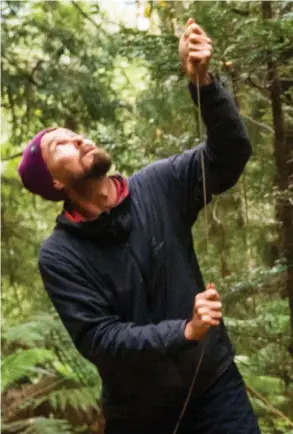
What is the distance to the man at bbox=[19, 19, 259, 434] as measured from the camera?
110 centimetres

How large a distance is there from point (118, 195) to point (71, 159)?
136mm

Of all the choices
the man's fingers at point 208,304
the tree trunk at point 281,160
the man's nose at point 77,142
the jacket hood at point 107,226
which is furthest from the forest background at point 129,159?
the man's fingers at point 208,304

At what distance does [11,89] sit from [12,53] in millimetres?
149

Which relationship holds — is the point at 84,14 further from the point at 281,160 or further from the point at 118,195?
the point at 118,195

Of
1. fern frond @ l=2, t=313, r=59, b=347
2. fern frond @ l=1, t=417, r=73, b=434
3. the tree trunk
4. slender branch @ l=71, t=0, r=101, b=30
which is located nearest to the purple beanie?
the tree trunk

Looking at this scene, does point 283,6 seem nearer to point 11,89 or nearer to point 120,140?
point 120,140

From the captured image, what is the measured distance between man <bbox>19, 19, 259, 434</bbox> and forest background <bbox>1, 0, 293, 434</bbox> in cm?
49

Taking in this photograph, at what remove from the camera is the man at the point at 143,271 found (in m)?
1.10

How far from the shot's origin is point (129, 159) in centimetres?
203

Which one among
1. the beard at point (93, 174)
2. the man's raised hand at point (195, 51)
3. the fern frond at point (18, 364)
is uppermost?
the man's raised hand at point (195, 51)

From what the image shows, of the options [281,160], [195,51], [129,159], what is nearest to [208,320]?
[195,51]

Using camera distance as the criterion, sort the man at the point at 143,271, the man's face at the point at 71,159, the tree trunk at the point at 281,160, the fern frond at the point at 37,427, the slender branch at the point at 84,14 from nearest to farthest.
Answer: the man at the point at 143,271 → the man's face at the point at 71,159 → the tree trunk at the point at 281,160 → the fern frond at the point at 37,427 → the slender branch at the point at 84,14

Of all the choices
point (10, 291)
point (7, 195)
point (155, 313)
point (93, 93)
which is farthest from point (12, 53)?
point (155, 313)

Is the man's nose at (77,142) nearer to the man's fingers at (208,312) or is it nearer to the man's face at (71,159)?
the man's face at (71,159)
